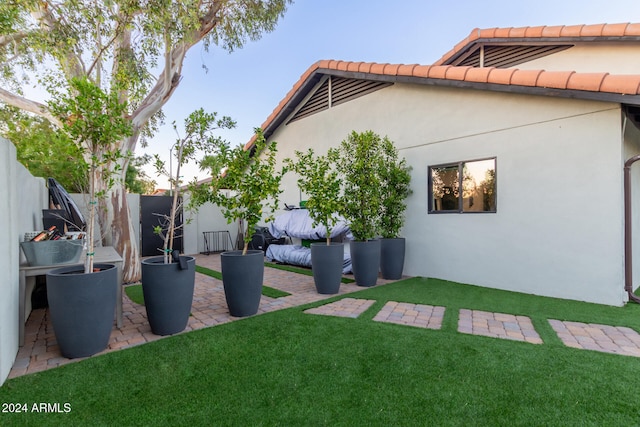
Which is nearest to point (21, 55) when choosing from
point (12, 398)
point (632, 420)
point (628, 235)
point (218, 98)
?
point (218, 98)

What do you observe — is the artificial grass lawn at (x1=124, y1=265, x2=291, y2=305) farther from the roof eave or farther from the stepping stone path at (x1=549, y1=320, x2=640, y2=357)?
the roof eave

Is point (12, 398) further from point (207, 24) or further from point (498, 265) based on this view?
point (207, 24)

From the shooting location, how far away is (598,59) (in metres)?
6.67

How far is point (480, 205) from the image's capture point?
5602 millimetres

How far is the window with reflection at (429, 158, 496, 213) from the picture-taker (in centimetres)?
550

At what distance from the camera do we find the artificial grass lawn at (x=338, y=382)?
6.69 feet

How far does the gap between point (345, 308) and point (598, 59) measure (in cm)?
756

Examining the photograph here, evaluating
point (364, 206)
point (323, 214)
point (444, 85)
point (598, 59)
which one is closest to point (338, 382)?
point (323, 214)

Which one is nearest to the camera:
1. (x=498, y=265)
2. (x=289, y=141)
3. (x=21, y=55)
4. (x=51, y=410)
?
(x=51, y=410)

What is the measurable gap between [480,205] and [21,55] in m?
10.2

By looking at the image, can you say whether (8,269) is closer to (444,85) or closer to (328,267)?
(328,267)

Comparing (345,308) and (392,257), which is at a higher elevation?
(392,257)

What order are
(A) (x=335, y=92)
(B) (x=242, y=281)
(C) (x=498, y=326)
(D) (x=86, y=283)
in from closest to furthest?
(D) (x=86, y=283) → (C) (x=498, y=326) → (B) (x=242, y=281) → (A) (x=335, y=92)

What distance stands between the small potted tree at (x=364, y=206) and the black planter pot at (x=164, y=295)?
3123 millimetres
